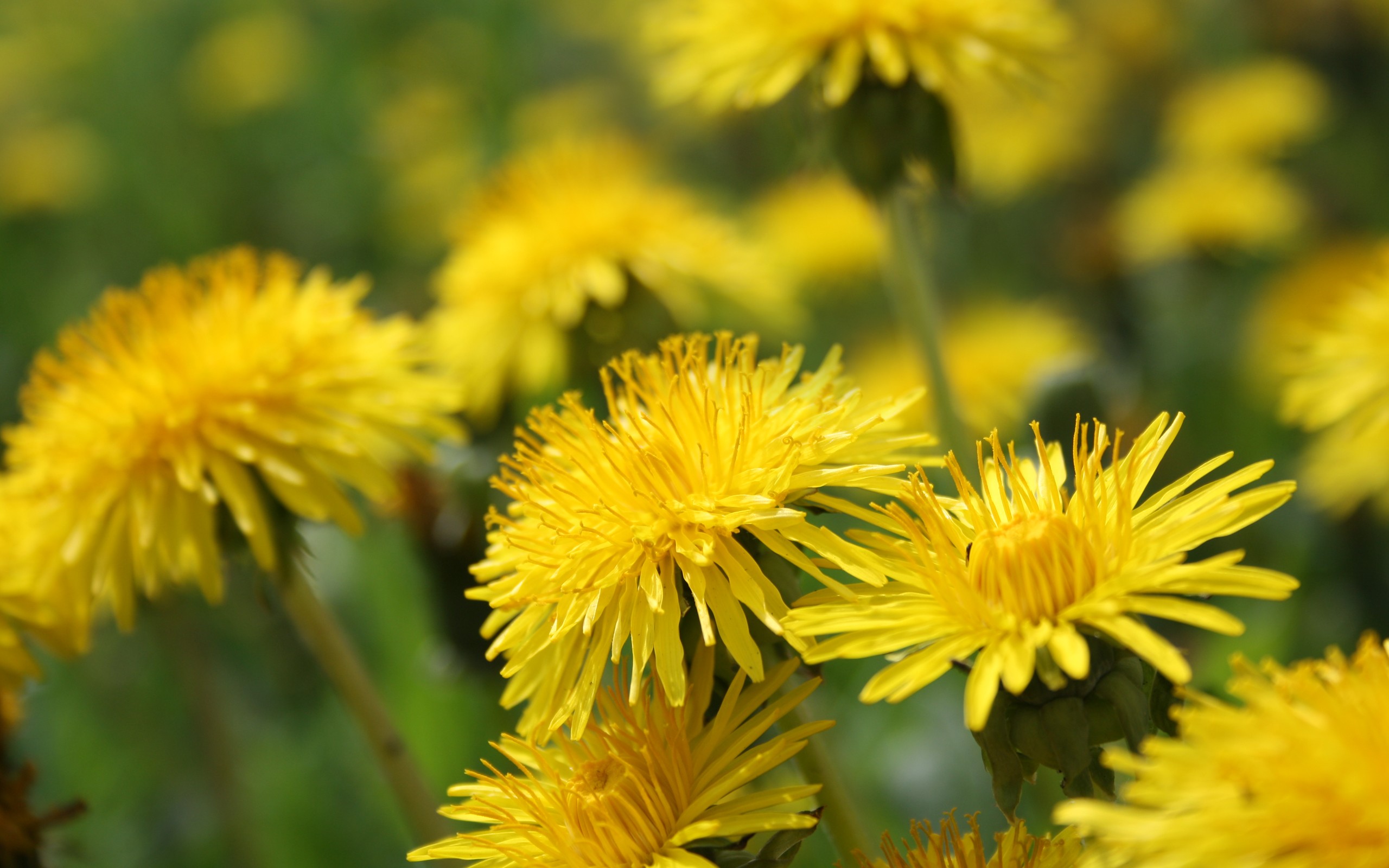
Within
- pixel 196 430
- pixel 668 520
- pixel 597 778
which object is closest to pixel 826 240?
pixel 196 430

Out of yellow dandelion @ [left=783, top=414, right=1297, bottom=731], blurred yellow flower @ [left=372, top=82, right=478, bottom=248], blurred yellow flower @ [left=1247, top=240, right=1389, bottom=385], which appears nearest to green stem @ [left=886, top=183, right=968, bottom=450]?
yellow dandelion @ [left=783, top=414, right=1297, bottom=731]

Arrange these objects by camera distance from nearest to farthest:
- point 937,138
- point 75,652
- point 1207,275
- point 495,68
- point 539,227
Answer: point 75,652, point 937,138, point 539,227, point 495,68, point 1207,275

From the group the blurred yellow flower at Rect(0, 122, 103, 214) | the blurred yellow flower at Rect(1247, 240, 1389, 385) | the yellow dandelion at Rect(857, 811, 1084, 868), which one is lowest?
the yellow dandelion at Rect(857, 811, 1084, 868)

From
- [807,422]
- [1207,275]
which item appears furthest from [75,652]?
[1207,275]

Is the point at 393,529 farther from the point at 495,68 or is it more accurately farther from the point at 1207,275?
the point at 1207,275

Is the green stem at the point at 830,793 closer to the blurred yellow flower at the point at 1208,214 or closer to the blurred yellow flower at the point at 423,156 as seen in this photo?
the blurred yellow flower at the point at 1208,214

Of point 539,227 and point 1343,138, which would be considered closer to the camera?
point 539,227

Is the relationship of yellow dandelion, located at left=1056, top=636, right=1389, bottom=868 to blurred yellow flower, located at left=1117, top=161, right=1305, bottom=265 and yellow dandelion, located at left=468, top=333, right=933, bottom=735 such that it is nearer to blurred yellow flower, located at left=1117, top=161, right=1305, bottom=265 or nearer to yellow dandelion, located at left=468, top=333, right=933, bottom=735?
yellow dandelion, located at left=468, top=333, right=933, bottom=735
